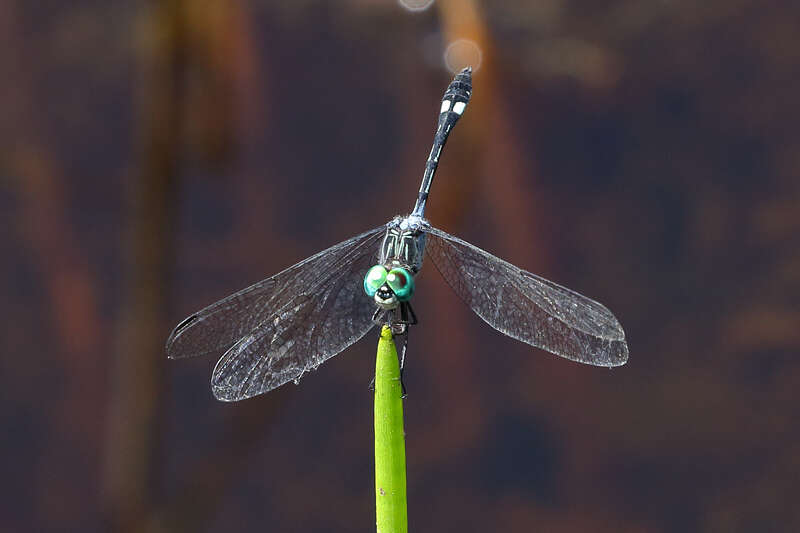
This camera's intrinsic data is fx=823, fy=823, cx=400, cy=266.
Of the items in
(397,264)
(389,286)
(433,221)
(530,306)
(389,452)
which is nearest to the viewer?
(389,452)

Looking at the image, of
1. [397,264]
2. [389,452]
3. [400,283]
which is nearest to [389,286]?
[400,283]

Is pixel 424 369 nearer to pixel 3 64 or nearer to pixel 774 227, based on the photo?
pixel 774 227

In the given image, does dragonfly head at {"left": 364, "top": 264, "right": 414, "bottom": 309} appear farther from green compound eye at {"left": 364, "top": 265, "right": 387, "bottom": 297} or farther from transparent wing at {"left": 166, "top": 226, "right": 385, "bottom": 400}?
transparent wing at {"left": 166, "top": 226, "right": 385, "bottom": 400}

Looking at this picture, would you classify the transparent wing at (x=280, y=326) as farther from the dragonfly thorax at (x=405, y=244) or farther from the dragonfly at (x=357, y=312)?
the dragonfly thorax at (x=405, y=244)

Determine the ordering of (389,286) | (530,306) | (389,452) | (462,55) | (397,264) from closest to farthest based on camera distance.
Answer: (389,452), (389,286), (397,264), (530,306), (462,55)

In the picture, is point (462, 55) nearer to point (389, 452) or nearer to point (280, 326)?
point (280, 326)

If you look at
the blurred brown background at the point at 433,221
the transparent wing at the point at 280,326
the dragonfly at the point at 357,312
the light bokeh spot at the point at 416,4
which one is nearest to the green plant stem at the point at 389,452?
the dragonfly at the point at 357,312
